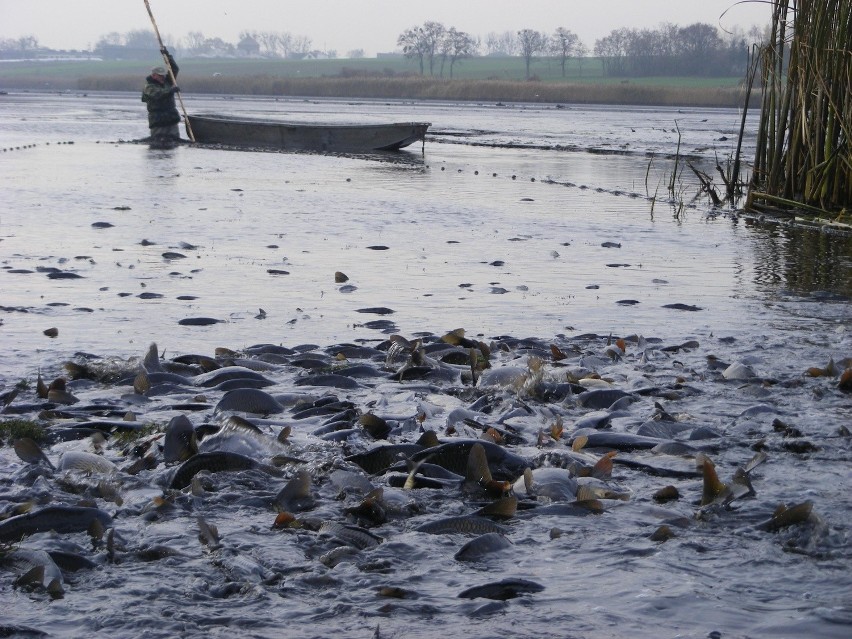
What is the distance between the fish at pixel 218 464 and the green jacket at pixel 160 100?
2413cm

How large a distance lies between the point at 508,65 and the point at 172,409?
570ft

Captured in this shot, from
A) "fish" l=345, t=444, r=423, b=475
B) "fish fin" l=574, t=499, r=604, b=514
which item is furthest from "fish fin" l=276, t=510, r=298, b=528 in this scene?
"fish fin" l=574, t=499, r=604, b=514

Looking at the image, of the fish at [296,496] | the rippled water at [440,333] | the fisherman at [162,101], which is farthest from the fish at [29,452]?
the fisherman at [162,101]

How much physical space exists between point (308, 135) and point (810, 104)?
1782cm

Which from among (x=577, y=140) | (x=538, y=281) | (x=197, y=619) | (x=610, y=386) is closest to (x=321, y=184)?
(x=538, y=281)

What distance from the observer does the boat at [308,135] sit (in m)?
28.3

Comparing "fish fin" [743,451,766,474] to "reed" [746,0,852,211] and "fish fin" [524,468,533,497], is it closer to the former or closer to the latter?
"fish fin" [524,468,533,497]

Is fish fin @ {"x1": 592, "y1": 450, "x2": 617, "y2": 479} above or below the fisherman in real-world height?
below

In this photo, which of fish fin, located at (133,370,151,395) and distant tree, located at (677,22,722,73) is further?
distant tree, located at (677,22,722,73)

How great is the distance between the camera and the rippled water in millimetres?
3203

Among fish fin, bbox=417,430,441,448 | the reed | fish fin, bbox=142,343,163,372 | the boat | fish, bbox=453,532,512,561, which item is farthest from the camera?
the boat

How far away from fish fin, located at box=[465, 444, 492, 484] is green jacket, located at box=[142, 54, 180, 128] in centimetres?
2453

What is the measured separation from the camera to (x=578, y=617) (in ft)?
10.3

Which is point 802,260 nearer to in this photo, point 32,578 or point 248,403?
point 248,403
